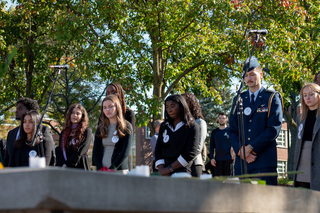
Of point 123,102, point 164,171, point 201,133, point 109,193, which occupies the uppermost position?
point 123,102

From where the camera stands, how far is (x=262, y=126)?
572 centimetres

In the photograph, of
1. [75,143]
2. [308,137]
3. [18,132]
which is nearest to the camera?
[308,137]

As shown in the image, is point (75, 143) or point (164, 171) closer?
point (164, 171)

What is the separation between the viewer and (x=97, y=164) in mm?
6512

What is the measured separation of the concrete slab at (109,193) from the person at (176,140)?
3.56 m

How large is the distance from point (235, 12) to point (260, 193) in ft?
46.5

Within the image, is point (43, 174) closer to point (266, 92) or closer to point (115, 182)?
point (115, 182)

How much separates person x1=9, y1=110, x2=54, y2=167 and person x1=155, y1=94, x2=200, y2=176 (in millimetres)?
1859

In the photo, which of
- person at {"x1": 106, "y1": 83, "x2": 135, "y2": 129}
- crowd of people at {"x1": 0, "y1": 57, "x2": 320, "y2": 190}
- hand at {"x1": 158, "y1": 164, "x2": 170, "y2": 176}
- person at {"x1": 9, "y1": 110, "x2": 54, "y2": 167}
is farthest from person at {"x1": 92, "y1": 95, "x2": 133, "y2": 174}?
person at {"x1": 9, "y1": 110, "x2": 54, "y2": 167}

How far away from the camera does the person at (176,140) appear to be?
584 cm

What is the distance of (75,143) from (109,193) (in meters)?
5.20

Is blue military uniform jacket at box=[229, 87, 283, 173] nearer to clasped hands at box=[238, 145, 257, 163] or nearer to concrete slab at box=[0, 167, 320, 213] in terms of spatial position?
clasped hands at box=[238, 145, 257, 163]

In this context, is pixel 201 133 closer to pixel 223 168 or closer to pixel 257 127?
pixel 257 127

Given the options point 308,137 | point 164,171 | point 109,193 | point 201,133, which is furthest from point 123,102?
point 109,193
